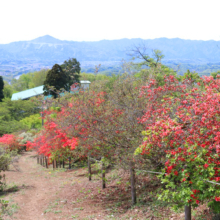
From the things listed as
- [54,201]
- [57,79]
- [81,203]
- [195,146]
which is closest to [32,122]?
[57,79]

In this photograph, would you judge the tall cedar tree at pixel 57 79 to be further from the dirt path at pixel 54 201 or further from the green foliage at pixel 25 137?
the dirt path at pixel 54 201

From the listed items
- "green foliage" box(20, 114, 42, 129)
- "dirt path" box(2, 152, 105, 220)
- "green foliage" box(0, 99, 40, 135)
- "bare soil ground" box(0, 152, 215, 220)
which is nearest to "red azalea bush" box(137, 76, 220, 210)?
"bare soil ground" box(0, 152, 215, 220)

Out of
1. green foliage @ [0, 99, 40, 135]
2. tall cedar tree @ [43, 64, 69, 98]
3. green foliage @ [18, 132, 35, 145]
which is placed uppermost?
tall cedar tree @ [43, 64, 69, 98]

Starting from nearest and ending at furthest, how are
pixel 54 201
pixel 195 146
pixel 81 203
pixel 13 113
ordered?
pixel 195 146 < pixel 81 203 < pixel 54 201 < pixel 13 113

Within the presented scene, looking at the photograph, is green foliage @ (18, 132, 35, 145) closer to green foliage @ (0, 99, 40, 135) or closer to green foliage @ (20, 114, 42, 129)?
green foliage @ (0, 99, 40, 135)

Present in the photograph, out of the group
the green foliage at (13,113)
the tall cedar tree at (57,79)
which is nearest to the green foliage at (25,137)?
the green foliage at (13,113)

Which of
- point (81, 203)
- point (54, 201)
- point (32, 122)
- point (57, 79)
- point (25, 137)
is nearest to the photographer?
point (81, 203)

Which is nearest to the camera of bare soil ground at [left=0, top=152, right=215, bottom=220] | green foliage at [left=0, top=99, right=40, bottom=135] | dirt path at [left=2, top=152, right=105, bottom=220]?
bare soil ground at [left=0, top=152, right=215, bottom=220]

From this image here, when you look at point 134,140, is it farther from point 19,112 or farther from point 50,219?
point 19,112

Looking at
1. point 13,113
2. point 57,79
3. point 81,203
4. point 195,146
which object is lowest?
point 13,113

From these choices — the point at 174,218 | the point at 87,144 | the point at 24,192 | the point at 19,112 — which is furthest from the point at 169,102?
the point at 19,112

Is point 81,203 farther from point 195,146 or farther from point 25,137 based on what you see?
point 25,137

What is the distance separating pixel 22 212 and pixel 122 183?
458 centimetres

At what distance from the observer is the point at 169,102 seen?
21.3 ft
